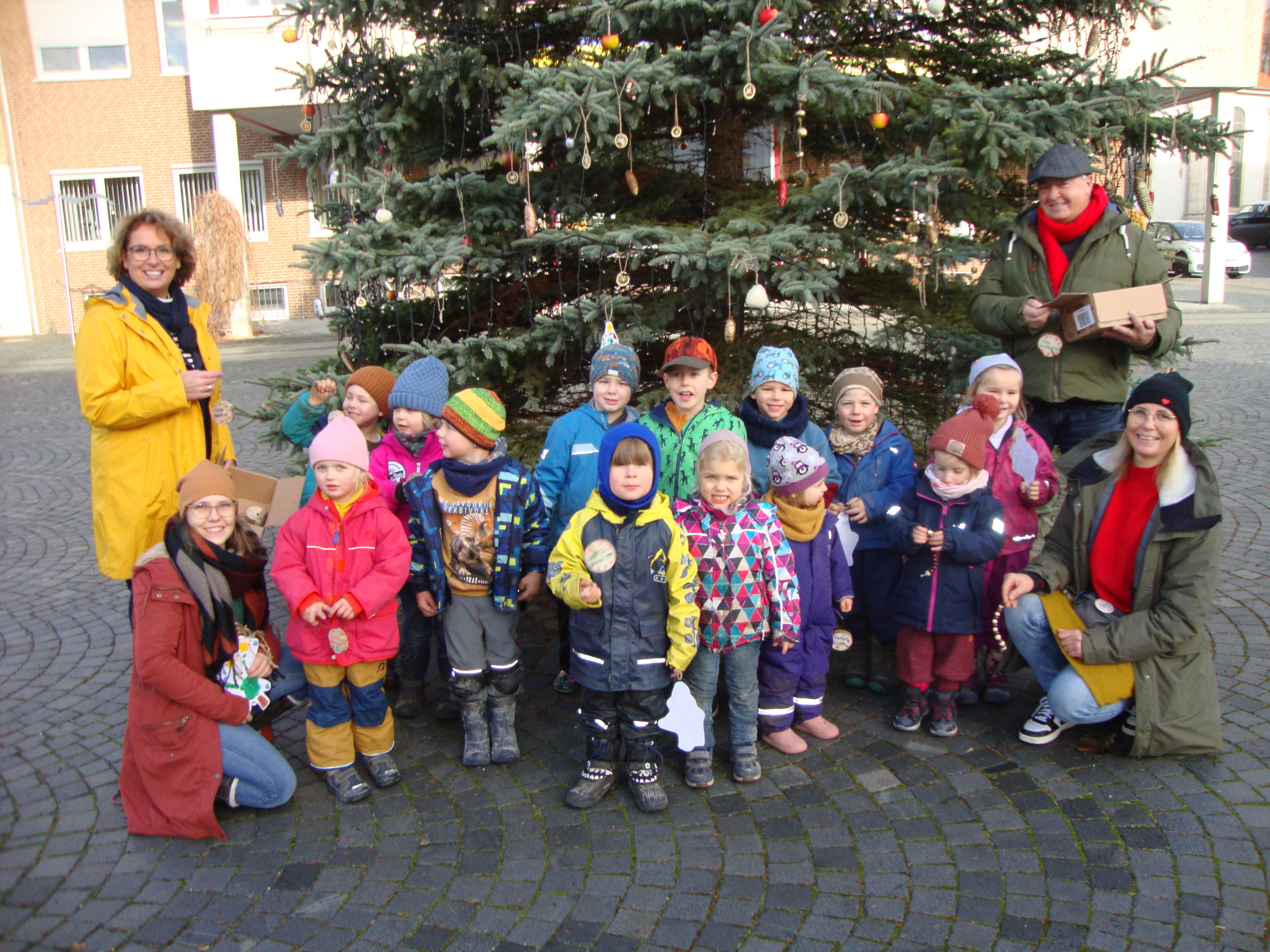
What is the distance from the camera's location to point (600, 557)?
12.0 feet

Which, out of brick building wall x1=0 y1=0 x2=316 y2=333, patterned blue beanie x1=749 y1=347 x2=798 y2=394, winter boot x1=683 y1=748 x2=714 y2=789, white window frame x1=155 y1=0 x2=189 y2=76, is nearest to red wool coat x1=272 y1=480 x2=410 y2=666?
winter boot x1=683 y1=748 x2=714 y2=789

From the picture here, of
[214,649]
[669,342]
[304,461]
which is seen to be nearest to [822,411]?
[669,342]

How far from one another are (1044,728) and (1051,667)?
269 millimetres

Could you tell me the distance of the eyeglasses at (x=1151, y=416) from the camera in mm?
3842

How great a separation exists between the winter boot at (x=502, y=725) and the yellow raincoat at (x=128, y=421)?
1.65 meters

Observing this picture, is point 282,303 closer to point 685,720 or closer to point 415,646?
point 415,646

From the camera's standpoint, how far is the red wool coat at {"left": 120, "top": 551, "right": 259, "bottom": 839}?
3.56 metres

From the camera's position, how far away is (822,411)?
6.28 metres

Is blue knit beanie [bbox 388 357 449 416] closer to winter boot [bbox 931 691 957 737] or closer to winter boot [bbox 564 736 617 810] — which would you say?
winter boot [bbox 564 736 617 810]

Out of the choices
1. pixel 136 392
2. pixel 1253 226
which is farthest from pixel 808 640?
pixel 1253 226

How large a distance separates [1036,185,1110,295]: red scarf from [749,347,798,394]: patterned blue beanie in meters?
1.40

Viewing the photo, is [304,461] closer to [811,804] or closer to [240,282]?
[811,804]

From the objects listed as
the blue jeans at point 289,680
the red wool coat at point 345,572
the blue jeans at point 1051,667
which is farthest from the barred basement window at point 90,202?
the blue jeans at point 1051,667

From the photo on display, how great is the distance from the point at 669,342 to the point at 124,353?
3106mm
